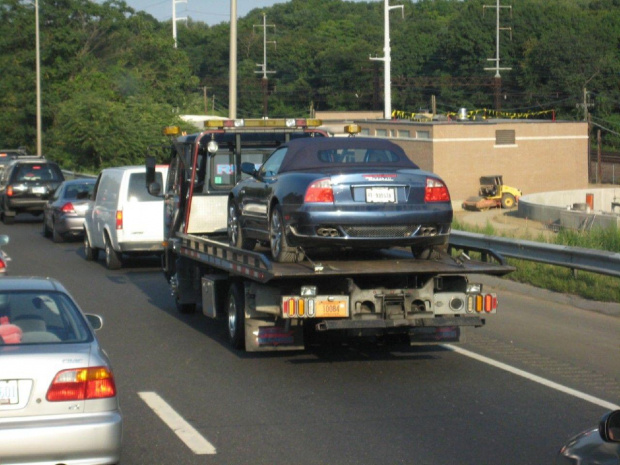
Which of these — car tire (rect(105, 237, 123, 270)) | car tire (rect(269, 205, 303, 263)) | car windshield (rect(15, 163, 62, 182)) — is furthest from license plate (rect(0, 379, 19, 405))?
car windshield (rect(15, 163, 62, 182))

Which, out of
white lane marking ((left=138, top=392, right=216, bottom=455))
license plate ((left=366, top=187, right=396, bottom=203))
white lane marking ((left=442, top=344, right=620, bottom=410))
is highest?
license plate ((left=366, top=187, right=396, bottom=203))

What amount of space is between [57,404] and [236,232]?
20.3ft

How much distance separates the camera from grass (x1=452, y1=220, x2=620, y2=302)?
14398 mm

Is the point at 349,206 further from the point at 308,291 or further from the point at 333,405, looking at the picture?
the point at 333,405

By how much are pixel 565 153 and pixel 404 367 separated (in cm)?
5326

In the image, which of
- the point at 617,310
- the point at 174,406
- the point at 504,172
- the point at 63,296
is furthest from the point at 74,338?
the point at 504,172

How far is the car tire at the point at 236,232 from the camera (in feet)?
38.6

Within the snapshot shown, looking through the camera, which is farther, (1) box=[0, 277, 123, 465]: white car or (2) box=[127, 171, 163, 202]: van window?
(2) box=[127, 171, 163, 202]: van window

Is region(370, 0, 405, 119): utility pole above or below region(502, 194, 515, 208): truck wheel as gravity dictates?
above

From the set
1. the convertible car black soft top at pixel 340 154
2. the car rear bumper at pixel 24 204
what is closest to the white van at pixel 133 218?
the convertible car black soft top at pixel 340 154

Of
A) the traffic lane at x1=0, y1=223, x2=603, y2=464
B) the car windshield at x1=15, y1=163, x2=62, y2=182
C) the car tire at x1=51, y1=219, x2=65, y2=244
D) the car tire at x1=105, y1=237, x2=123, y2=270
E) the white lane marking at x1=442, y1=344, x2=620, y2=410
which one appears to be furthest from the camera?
the car windshield at x1=15, y1=163, x2=62, y2=182

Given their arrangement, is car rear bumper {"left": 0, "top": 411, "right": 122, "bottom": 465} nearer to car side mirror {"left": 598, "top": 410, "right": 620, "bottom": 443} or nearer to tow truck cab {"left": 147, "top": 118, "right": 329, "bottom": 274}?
car side mirror {"left": 598, "top": 410, "right": 620, "bottom": 443}

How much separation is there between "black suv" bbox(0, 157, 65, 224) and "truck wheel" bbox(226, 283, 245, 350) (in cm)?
2221

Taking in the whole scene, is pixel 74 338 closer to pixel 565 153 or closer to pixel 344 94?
pixel 565 153
